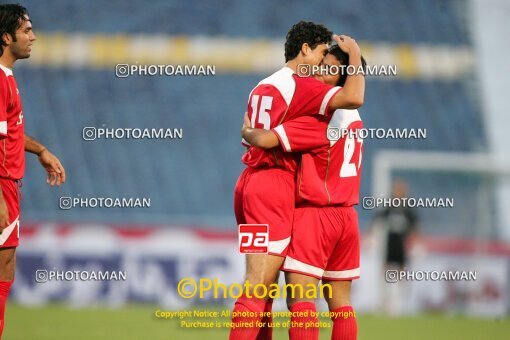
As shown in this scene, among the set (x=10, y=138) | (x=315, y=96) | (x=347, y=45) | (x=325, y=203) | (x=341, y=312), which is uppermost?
(x=347, y=45)

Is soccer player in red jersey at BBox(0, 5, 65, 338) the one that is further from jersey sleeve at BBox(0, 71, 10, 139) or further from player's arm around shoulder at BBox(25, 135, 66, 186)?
player's arm around shoulder at BBox(25, 135, 66, 186)

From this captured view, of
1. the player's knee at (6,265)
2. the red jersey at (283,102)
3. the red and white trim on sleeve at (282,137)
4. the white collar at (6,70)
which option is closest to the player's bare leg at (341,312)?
the red jersey at (283,102)

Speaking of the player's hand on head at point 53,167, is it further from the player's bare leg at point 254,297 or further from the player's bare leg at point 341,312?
the player's bare leg at point 341,312

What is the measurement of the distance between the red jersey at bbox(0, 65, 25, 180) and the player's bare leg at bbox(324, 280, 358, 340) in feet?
6.62

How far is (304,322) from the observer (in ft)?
17.0

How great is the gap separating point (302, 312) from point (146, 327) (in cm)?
445

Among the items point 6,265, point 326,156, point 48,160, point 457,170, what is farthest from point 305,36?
point 457,170

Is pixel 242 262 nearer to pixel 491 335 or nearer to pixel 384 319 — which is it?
pixel 384 319

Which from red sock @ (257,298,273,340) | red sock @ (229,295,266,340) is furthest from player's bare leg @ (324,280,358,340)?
red sock @ (229,295,266,340)

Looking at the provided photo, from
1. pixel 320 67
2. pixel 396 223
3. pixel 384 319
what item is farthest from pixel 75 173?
pixel 320 67

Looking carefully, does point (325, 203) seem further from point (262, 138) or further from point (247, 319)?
point (247, 319)

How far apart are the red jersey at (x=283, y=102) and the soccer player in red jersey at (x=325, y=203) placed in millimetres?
73

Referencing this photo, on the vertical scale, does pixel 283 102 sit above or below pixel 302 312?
above

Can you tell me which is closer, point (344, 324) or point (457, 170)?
point (344, 324)
